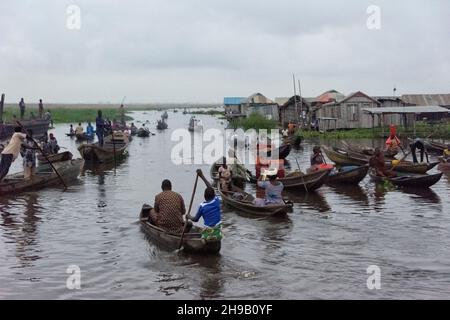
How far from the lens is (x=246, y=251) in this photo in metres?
10.9

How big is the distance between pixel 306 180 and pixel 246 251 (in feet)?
22.1

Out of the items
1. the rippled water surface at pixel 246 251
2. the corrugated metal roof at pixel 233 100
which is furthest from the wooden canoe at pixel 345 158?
the corrugated metal roof at pixel 233 100

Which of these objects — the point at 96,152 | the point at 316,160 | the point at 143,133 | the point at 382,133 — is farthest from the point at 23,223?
the point at 143,133

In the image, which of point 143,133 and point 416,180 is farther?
point 143,133

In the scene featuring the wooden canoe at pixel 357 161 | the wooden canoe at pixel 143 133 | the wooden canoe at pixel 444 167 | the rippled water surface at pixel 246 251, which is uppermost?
the wooden canoe at pixel 143 133

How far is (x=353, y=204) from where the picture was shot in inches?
626

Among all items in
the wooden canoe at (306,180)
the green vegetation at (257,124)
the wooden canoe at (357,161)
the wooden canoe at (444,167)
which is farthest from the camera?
the green vegetation at (257,124)

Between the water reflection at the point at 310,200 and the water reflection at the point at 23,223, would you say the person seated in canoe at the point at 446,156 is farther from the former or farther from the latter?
the water reflection at the point at 23,223

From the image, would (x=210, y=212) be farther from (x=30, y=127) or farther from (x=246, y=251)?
(x=30, y=127)

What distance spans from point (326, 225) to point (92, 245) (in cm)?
532

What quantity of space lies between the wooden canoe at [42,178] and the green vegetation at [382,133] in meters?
21.9

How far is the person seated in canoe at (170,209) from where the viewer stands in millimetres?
10797

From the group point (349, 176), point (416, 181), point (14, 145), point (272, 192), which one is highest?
point (14, 145)

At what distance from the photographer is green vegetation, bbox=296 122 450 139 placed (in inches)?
1437
